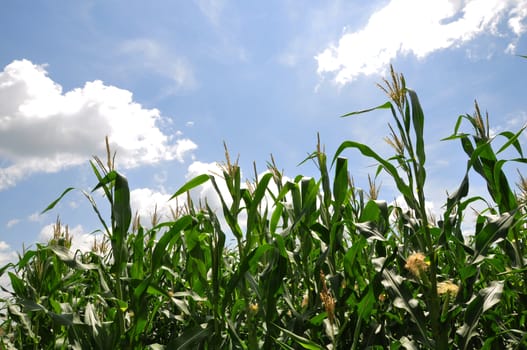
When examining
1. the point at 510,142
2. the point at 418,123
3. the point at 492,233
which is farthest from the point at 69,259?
the point at 510,142

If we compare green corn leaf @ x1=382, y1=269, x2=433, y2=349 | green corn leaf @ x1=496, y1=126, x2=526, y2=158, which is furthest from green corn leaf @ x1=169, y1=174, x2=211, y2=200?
green corn leaf @ x1=496, y1=126, x2=526, y2=158

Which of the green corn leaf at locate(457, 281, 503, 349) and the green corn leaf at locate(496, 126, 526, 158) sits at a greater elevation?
the green corn leaf at locate(496, 126, 526, 158)

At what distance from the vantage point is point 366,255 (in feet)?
8.54

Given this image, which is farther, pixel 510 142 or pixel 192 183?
pixel 192 183

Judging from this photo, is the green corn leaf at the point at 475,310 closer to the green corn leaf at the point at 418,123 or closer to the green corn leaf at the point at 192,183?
the green corn leaf at the point at 418,123

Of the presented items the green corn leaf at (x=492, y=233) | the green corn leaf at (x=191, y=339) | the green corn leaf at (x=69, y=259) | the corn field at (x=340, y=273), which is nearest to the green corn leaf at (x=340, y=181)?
the corn field at (x=340, y=273)

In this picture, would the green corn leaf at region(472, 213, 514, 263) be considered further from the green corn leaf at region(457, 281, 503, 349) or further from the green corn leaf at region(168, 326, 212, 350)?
the green corn leaf at region(168, 326, 212, 350)

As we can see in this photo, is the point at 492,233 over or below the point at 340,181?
below

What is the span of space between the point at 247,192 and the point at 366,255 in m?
0.90

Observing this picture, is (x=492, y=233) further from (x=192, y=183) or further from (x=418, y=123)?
(x=192, y=183)

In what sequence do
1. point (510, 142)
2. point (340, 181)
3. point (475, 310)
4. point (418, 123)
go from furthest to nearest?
point (340, 181) < point (418, 123) < point (510, 142) < point (475, 310)

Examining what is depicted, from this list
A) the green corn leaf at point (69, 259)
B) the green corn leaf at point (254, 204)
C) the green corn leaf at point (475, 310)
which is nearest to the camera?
the green corn leaf at point (475, 310)

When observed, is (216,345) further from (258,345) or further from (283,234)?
(283,234)

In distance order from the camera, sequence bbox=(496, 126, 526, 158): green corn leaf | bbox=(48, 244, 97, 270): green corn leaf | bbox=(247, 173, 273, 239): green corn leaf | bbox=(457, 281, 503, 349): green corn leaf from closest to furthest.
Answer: bbox=(457, 281, 503, 349): green corn leaf → bbox=(496, 126, 526, 158): green corn leaf → bbox=(247, 173, 273, 239): green corn leaf → bbox=(48, 244, 97, 270): green corn leaf
